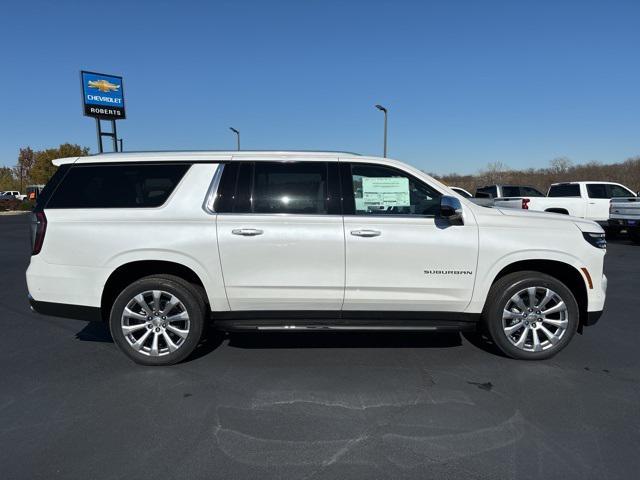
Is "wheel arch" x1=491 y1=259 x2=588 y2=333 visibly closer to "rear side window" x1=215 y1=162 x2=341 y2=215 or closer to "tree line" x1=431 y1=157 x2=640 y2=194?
"rear side window" x1=215 y1=162 x2=341 y2=215

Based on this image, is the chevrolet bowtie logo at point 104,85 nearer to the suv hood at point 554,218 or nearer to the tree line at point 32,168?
the suv hood at point 554,218

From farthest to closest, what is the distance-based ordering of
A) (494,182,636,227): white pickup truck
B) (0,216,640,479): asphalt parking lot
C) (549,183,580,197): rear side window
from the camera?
(549,183,580,197): rear side window < (494,182,636,227): white pickup truck < (0,216,640,479): asphalt parking lot

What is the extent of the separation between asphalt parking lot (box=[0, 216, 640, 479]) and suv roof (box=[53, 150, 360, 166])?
6.24ft

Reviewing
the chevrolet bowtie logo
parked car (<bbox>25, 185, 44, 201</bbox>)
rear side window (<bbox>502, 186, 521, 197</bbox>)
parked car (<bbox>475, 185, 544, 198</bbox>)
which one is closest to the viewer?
parked car (<bbox>25, 185, 44, 201</bbox>)

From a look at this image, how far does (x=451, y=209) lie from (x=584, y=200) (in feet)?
46.5

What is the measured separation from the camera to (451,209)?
12.7 ft

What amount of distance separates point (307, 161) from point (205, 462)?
2.61m

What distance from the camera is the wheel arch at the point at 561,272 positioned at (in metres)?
4.13

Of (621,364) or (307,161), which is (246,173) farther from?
(621,364)

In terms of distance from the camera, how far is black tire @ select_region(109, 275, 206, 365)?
402 cm

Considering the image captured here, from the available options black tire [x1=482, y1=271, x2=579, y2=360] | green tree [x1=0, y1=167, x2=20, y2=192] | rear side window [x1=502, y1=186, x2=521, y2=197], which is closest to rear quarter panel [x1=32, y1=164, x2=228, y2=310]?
black tire [x1=482, y1=271, x2=579, y2=360]

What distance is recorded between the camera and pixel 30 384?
147 inches

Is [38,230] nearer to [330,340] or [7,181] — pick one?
[330,340]

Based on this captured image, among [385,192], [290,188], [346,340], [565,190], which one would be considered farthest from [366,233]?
[565,190]
